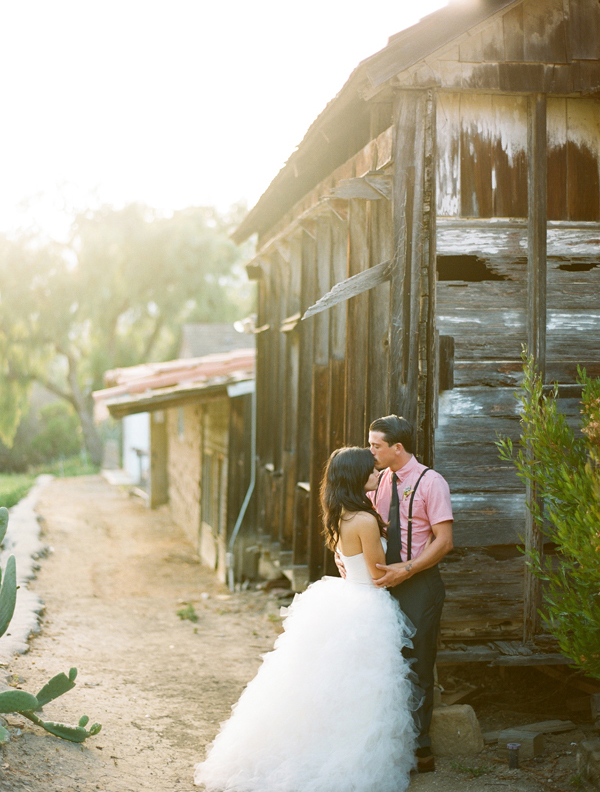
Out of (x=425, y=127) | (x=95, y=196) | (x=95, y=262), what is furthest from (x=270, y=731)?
(x=95, y=196)

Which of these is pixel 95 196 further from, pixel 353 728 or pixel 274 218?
pixel 353 728

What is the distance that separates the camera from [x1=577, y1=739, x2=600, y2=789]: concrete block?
3.92 metres

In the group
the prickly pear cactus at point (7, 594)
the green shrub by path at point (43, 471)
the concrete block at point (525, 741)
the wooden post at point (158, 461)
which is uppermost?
the prickly pear cactus at point (7, 594)

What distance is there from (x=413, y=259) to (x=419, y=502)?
5.32 feet

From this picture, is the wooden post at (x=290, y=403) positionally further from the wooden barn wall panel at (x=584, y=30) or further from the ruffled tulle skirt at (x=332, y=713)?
the ruffled tulle skirt at (x=332, y=713)

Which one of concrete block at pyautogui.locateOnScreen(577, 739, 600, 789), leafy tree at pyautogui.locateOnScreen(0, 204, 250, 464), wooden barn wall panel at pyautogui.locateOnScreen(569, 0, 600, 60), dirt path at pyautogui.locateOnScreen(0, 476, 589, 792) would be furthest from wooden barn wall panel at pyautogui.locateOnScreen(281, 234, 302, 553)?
leafy tree at pyautogui.locateOnScreen(0, 204, 250, 464)

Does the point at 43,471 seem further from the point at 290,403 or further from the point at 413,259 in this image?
the point at 413,259

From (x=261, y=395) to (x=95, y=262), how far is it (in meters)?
19.5

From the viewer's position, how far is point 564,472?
383 cm

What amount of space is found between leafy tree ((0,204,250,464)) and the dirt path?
1522 cm

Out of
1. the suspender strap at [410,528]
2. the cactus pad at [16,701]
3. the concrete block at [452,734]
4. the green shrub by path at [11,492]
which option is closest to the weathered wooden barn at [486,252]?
the concrete block at [452,734]

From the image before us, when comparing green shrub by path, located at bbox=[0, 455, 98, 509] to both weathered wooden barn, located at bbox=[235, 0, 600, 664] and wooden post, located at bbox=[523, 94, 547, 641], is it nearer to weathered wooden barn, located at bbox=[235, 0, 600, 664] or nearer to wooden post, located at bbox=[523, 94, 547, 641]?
weathered wooden barn, located at bbox=[235, 0, 600, 664]

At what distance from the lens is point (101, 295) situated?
27828 millimetres

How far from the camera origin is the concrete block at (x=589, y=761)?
3922mm
